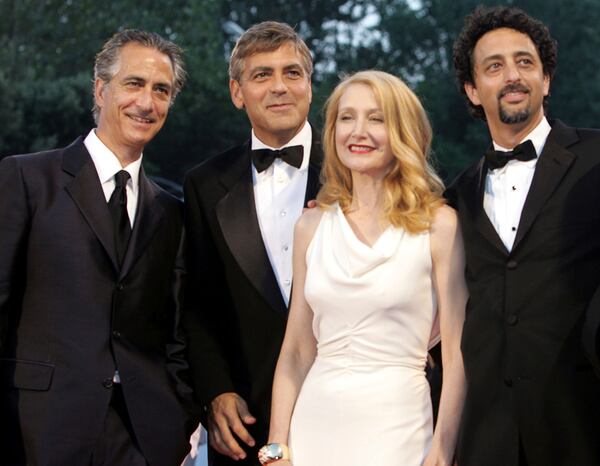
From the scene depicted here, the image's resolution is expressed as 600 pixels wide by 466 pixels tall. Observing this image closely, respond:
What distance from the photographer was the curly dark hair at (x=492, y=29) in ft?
13.9

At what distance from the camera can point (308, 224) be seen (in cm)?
382

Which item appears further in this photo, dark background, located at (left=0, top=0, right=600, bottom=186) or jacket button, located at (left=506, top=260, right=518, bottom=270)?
dark background, located at (left=0, top=0, right=600, bottom=186)

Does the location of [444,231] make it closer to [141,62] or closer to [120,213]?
[120,213]

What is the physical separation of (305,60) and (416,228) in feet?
4.24

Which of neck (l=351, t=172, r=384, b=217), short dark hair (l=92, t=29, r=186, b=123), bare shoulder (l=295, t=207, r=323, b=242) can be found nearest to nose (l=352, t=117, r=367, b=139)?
neck (l=351, t=172, r=384, b=217)

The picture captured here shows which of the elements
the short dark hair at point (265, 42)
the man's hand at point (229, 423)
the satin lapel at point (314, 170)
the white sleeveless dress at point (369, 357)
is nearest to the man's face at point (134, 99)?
the short dark hair at point (265, 42)

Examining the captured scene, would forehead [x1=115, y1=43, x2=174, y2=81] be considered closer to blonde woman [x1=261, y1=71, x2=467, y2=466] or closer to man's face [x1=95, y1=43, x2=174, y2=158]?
man's face [x1=95, y1=43, x2=174, y2=158]

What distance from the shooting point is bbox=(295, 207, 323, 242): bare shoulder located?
379cm

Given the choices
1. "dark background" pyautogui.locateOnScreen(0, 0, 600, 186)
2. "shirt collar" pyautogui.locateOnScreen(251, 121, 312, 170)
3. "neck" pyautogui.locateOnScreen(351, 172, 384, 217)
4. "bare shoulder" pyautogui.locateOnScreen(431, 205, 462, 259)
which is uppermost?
"dark background" pyautogui.locateOnScreen(0, 0, 600, 186)

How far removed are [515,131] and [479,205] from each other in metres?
0.44

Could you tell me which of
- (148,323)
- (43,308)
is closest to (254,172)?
(148,323)

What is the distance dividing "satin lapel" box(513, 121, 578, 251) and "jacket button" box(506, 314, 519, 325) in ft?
0.87

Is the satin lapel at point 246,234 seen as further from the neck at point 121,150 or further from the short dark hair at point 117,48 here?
the short dark hair at point 117,48

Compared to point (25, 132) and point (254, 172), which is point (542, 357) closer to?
point (254, 172)
